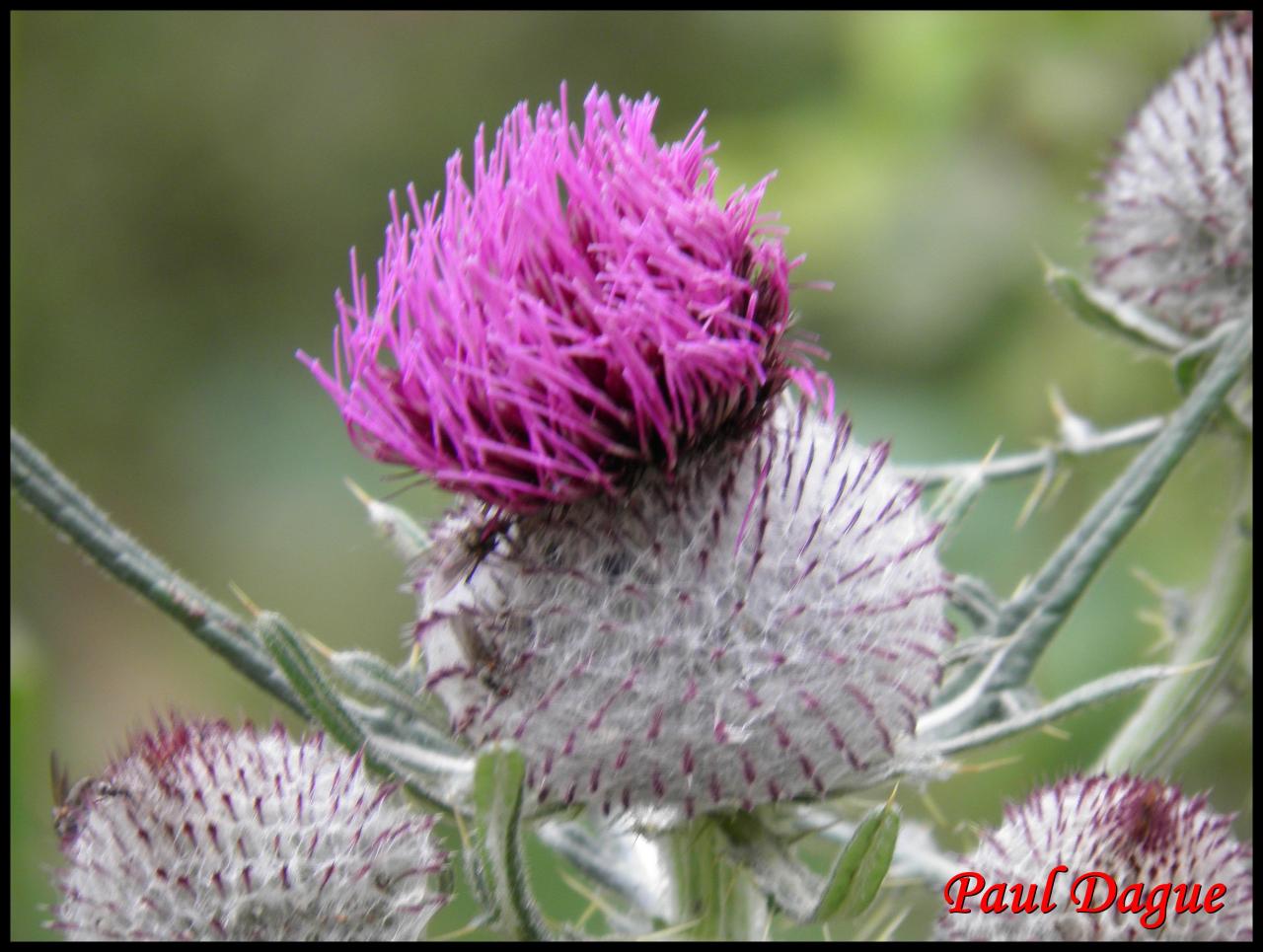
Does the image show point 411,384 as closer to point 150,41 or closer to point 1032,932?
point 1032,932

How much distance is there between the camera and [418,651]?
5.87ft

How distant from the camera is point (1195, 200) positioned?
2307 millimetres

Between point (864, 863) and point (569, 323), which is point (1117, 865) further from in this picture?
point (569, 323)

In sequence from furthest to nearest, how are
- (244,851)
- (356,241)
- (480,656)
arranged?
(356,241) → (480,656) → (244,851)

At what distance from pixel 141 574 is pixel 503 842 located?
722mm

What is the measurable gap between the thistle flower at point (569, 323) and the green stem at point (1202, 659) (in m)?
0.98

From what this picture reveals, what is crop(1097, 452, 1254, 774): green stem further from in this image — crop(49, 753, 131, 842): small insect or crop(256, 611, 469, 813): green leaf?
crop(49, 753, 131, 842): small insect

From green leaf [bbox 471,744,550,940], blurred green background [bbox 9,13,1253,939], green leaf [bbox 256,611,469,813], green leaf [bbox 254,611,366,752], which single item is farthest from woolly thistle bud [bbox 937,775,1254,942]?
blurred green background [bbox 9,13,1253,939]

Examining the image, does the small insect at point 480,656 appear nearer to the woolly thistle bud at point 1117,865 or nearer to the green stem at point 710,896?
the green stem at point 710,896

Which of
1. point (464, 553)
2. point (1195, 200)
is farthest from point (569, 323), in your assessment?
point (1195, 200)

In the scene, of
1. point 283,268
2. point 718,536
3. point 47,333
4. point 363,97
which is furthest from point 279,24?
point 718,536

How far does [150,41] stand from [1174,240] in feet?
15.2

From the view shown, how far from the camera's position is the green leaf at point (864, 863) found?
4.31 feet

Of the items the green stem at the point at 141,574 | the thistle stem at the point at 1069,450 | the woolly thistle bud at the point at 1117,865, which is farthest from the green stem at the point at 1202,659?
the green stem at the point at 141,574
